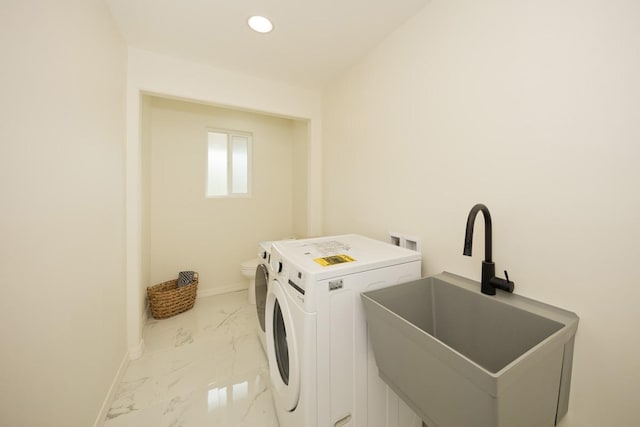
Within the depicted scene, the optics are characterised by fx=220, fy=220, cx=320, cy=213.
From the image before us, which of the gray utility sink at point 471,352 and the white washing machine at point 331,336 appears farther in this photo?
the white washing machine at point 331,336

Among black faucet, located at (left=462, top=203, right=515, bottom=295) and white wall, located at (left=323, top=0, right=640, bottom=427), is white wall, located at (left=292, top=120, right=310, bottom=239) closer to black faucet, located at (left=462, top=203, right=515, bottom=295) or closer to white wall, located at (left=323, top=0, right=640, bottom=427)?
white wall, located at (left=323, top=0, right=640, bottom=427)

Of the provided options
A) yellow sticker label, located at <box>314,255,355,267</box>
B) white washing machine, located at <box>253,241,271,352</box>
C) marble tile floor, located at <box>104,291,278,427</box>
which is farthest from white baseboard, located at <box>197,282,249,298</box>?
yellow sticker label, located at <box>314,255,355,267</box>

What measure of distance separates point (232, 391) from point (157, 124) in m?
2.67

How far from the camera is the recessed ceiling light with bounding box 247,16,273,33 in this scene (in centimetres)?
141

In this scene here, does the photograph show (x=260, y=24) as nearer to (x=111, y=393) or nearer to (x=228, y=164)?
(x=228, y=164)

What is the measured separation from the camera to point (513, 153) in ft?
3.04

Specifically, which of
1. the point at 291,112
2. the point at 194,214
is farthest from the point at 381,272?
the point at 194,214

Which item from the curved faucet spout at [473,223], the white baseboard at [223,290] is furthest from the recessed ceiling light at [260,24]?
the white baseboard at [223,290]

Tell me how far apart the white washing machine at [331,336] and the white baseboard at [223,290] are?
200 centimetres

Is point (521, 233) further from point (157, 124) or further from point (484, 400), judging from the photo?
point (157, 124)

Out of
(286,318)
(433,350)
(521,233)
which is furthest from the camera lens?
(286,318)

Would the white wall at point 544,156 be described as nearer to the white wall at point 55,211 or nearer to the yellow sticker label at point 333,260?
the yellow sticker label at point 333,260

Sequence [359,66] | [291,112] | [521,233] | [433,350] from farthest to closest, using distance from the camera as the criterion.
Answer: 1. [291,112]
2. [359,66]
3. [521,233]
4. [433,350]

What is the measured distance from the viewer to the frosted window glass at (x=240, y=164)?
2.93 meters
